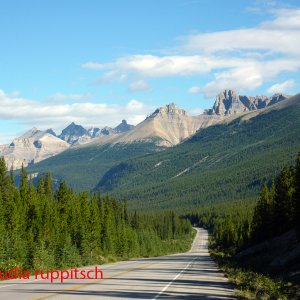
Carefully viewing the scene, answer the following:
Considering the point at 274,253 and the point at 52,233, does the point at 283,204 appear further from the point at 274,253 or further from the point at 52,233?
the point at 52,233

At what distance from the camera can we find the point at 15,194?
78438mm

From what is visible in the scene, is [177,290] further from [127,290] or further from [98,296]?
[98,296]

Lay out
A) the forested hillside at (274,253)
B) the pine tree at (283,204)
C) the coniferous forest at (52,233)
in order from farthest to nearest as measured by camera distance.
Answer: the pine tree at (283,204) → the coniferous forest at (52,233) → the forested hillside at (274,253)

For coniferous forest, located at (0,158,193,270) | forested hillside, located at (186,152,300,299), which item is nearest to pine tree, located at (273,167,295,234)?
forested hillside, located at (186,152,300,299)

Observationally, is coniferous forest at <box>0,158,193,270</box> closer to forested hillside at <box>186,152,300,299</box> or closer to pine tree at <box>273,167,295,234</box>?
forested hillside at <box>186,152,300,299</box>

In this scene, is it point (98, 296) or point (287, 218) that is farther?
point (287, 218)

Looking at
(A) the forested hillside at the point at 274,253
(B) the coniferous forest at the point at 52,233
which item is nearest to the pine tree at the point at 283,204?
(A) the forested hillside at the point at 274,253

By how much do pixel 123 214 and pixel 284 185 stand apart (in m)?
72.4

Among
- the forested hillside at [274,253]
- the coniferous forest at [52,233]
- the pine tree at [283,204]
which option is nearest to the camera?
the forested hillside at [274,253]

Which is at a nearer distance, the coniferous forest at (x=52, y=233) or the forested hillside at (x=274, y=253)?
the forested hillside at (x=274, y=253)

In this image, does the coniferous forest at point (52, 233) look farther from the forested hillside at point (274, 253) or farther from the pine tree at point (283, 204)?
the pine tree at point (283, 204)

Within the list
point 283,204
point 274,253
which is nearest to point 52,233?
point 274,253

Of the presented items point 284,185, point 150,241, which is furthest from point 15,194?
point 150,241

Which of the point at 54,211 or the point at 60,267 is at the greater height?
the point at 54,211
